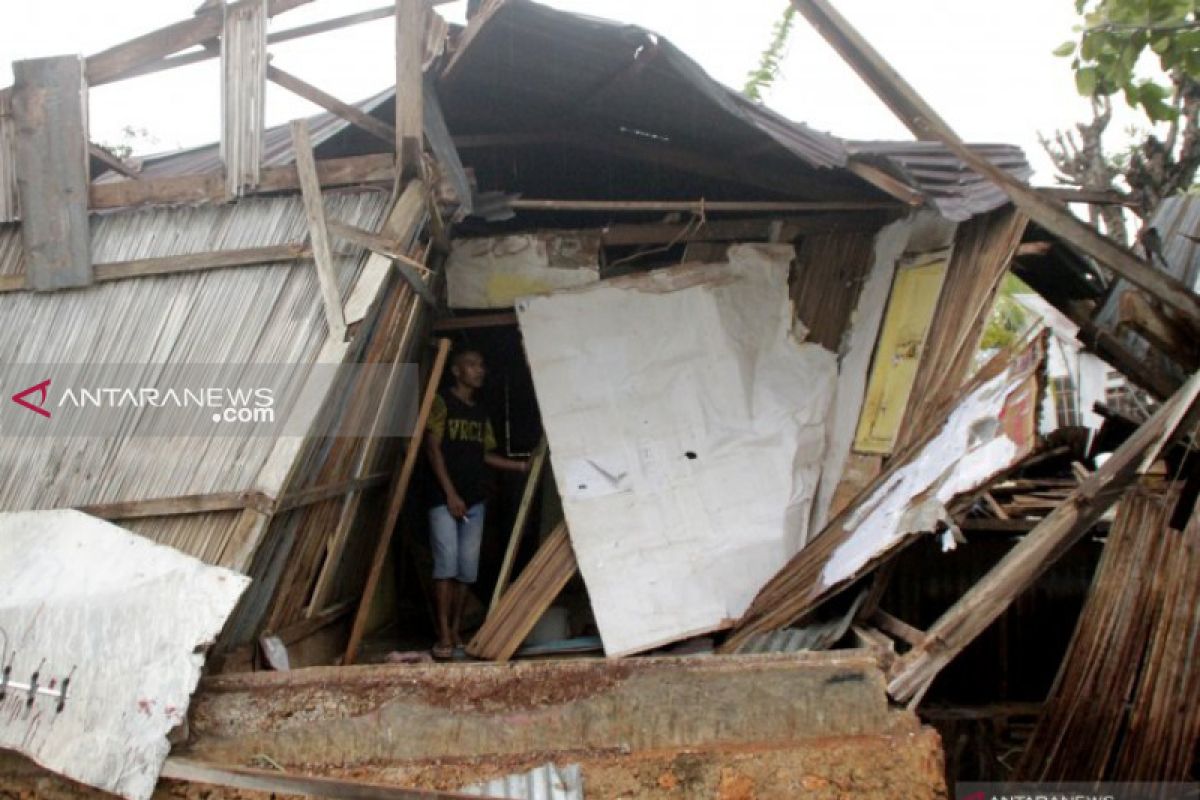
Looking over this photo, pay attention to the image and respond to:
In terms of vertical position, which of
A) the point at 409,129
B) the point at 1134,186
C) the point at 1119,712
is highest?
the point at 1134,186

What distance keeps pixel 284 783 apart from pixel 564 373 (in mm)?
2780

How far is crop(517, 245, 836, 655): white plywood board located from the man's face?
47cm

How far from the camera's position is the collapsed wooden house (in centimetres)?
381

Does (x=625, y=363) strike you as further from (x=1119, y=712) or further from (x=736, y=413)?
(x=1119, y=712)

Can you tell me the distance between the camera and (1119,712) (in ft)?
14.5

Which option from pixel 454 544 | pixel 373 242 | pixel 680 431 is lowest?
pixel 454 544

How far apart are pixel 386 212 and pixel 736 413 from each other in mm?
2289

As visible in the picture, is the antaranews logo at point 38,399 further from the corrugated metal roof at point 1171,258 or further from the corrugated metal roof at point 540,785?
the corrugated metal roof at point 1171,258

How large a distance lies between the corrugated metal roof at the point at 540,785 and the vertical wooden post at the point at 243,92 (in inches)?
108

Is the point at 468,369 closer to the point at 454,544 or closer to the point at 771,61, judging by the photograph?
the point at 454,544

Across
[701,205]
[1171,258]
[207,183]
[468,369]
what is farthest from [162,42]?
[1171,258]

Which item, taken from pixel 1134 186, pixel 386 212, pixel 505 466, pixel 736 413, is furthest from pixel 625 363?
pixel 1134 186

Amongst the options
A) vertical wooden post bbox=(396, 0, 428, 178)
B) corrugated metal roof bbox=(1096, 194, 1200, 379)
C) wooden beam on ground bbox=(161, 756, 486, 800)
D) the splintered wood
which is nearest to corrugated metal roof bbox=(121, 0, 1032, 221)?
vertical wooden post bbox=(396, 0, 428, 178)

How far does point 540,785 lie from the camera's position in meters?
3.69
